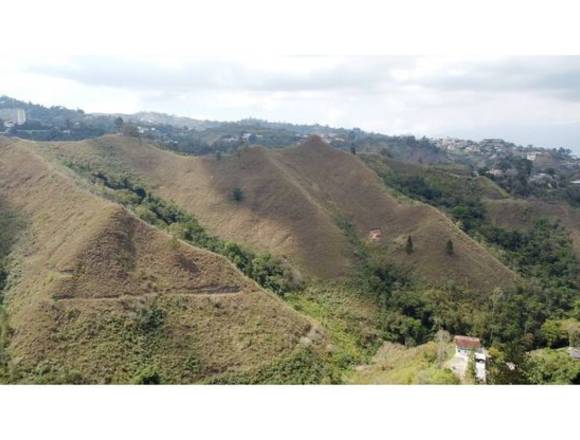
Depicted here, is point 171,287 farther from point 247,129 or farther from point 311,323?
point 247,129

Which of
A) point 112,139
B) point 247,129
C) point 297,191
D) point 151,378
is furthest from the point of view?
point 247,129

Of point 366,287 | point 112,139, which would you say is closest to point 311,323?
point 366,287

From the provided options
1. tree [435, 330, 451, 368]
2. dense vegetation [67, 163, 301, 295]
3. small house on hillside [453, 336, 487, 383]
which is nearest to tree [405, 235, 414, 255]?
dense vegetation [67, 163, 301, 295]

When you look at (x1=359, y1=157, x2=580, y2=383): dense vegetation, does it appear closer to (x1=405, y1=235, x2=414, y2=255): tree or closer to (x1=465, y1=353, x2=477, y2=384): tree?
(x1=405, y1=235, x2=414, y2=255): tree

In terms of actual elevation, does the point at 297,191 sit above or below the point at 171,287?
above

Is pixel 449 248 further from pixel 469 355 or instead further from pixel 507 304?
pixel 469 355

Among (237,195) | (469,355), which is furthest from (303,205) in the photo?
(469,355)

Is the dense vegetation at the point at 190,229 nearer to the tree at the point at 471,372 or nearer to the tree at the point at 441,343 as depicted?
the tree at the point at 441,343
